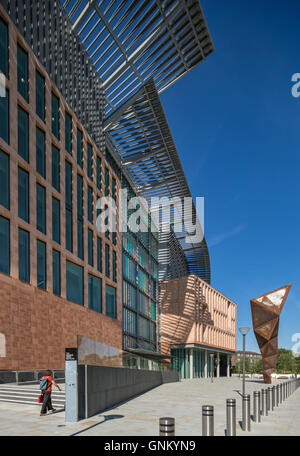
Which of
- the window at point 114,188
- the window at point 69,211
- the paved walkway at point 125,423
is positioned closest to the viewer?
the paved walkway at point 125,423

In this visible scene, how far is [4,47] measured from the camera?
22.5m

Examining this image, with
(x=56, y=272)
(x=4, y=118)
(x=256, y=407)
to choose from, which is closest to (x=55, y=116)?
(x=4, y=118)

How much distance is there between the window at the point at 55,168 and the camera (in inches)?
1110

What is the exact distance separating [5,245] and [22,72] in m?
9.77

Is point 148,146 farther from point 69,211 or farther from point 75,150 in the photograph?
point 69,211

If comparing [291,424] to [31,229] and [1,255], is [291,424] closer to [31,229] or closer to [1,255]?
[1,255]

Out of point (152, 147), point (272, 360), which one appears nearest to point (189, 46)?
point (152, 147)

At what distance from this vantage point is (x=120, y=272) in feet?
135

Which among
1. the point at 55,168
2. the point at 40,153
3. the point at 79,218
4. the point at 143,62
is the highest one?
the point at 143,62

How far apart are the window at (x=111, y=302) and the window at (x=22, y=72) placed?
1828 cm

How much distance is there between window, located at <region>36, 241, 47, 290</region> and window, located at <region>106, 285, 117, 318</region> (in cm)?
1216

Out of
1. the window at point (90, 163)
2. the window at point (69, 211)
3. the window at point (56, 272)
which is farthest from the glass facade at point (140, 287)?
the window at point (56, 272)

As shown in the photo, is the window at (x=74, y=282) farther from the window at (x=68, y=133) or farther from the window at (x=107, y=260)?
the window at (x=68, y=133)
